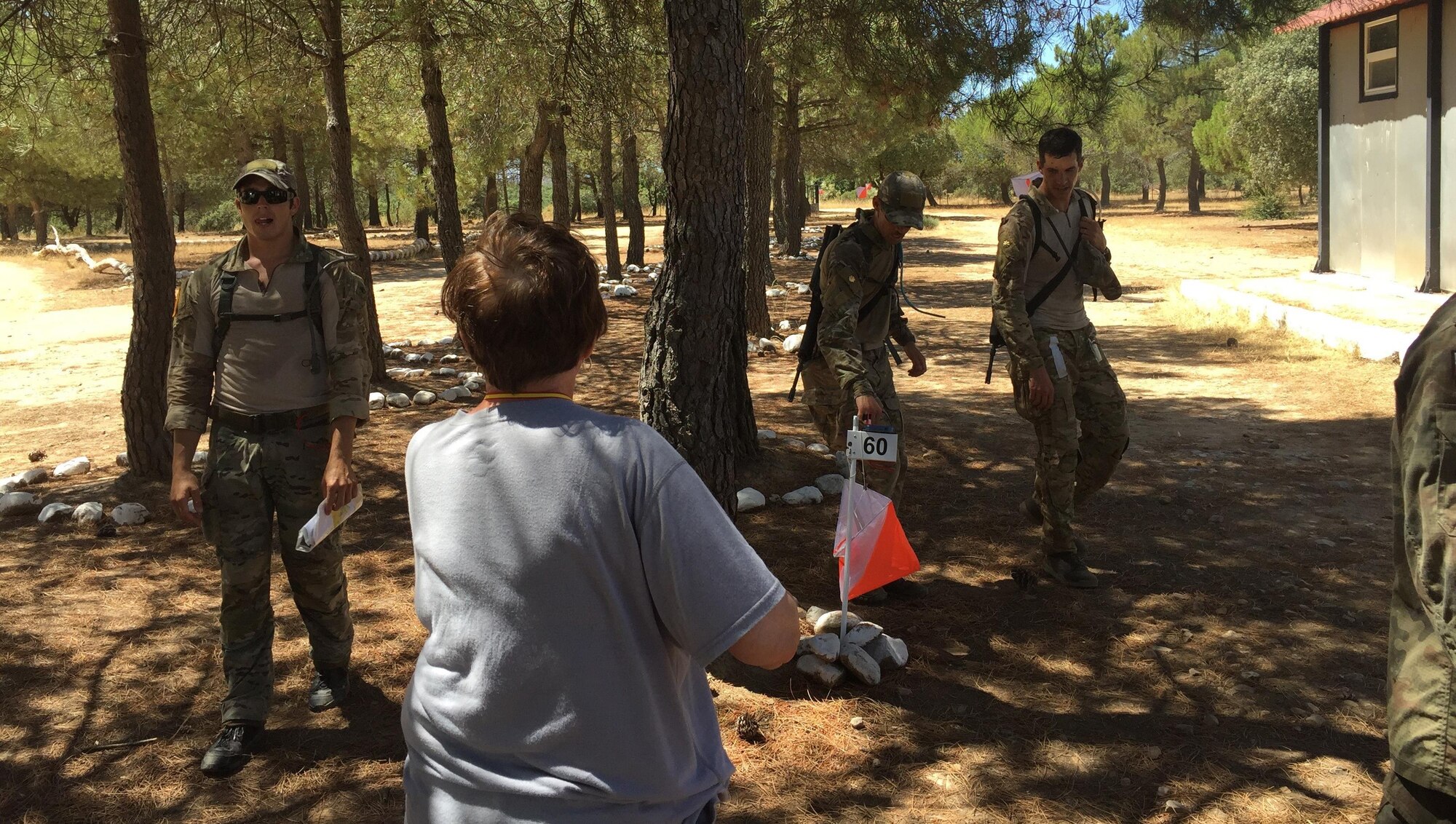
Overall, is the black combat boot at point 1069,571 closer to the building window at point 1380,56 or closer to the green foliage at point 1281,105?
the building window at point 1380,56

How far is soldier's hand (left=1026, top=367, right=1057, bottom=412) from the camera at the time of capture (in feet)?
16.8

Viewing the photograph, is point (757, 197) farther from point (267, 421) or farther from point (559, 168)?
point (267, 421)

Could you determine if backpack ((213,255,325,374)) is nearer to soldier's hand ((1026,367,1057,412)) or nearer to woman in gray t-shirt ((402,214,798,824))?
woman in gray t-shirt ((402,214,798,824))

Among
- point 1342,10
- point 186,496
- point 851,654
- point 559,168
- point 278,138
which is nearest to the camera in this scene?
point 186,496

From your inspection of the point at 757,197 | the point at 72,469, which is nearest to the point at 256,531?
the point at 72,469

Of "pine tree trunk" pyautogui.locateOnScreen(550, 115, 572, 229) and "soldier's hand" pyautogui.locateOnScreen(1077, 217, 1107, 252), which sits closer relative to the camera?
"soldier's hand" pyautogui.locateOnScreen(1077, 217, 1107, 252)

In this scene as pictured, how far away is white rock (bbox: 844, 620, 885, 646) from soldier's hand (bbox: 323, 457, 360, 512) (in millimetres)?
1969

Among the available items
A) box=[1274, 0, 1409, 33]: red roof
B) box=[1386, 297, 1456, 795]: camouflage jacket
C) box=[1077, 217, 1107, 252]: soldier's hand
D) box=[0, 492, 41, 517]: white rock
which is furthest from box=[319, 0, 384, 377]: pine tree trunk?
box=[1274, 0, 1409, 33]: red roof

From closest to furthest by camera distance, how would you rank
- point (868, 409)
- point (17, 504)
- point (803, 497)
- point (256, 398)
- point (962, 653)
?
1. point (256, 398)
2. point (962, 653)
3. point (868, 409)
4. point (803, 497)
5. point (17, 504)

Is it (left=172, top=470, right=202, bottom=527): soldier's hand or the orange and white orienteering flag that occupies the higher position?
(left=172, top=470, right=202, bottom=527): soldier's hand

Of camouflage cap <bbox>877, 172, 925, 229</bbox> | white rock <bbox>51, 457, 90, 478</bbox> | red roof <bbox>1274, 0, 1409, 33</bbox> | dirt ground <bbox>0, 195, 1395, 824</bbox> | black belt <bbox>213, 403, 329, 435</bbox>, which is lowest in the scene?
dirt ground <bbox>0, 195, 1395, 824</bbox>

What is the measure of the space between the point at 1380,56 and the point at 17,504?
1699 centimetres

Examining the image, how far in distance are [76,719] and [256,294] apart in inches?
70.0

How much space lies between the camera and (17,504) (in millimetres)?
6969
